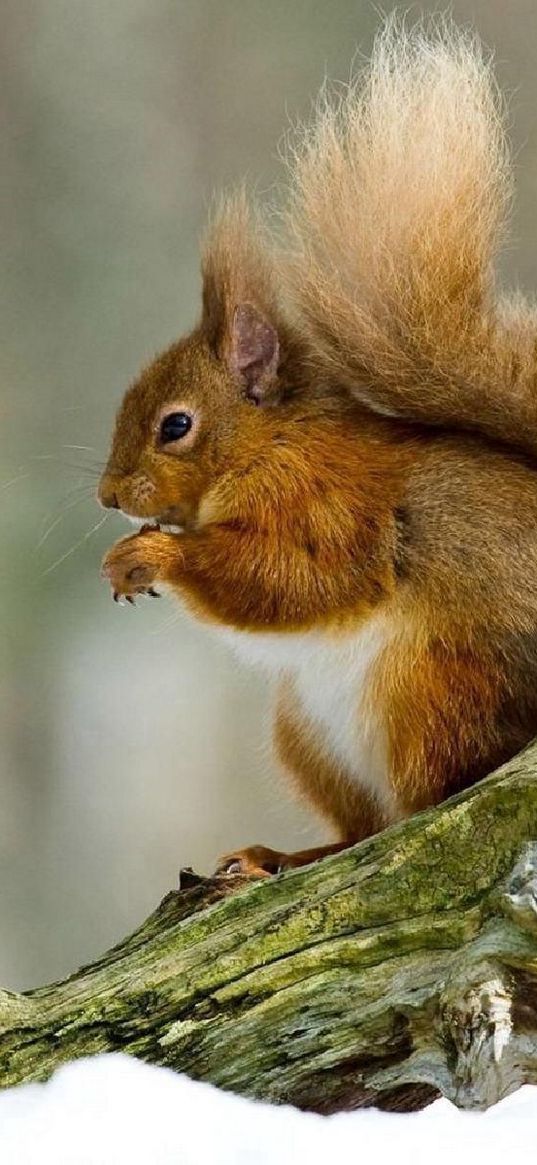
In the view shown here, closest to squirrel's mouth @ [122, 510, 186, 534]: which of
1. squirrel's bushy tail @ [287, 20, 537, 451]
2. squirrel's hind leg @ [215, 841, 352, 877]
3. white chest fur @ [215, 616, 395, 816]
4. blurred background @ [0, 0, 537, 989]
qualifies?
white chest fur @ [215, 616, 395, 816]

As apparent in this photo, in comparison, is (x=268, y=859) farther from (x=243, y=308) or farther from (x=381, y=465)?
(x=243, y=308)

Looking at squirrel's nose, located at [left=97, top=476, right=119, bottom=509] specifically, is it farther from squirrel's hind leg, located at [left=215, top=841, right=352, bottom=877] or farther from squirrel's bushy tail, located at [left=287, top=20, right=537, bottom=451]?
squirrel's hind leg, located at [left=215, top=841, right=352, bottom=877]

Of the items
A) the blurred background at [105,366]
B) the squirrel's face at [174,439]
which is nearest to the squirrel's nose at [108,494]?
the squirrel's face at [174,439]

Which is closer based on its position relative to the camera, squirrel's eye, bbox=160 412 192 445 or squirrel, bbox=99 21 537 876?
squirrel, bbox=99 21 537 876

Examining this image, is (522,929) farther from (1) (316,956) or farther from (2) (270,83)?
(2) (270,83)

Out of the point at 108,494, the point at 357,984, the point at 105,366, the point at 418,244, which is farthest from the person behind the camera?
the point at 105,366

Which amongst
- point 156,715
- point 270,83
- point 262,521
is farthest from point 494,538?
point 270,83

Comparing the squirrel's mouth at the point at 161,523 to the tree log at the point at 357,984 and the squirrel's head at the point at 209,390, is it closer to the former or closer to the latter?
the squirrel's head at the point at 209,390

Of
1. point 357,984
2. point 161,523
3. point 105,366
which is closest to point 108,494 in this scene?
point 161,523
